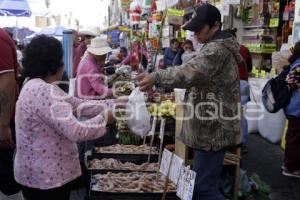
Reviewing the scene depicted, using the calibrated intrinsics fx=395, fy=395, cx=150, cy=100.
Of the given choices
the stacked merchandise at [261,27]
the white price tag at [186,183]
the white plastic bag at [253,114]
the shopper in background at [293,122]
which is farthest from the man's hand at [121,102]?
the stacked merchandise at [261,27]

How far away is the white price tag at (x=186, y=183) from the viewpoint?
3.12 m

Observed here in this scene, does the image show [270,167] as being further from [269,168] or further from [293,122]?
[293,122]

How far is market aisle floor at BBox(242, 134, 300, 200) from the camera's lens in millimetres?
5280

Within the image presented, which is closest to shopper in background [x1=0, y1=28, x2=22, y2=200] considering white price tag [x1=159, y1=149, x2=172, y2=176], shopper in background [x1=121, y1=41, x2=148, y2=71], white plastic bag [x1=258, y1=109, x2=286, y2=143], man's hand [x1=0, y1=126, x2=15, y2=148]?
man's hand [x1=0, y1=126, x2=15, y2=148]

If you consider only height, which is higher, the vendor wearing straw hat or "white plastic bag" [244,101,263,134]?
the vendor wearing straw hat

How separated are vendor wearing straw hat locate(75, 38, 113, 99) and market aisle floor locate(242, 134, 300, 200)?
2572 millimetres

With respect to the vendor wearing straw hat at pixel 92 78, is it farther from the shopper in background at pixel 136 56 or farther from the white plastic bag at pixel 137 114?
the shopper in background at pixel 136 56

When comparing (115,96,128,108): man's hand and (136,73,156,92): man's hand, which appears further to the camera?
(115,96,128,108): man's hand

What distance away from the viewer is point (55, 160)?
2809 millimetres

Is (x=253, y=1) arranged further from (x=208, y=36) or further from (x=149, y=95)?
(x=208, y=36)

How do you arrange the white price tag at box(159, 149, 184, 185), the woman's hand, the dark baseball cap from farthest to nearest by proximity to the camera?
the white price tag at box(159, 149, 184, 185) → the dark baseball cap → the woman's hand

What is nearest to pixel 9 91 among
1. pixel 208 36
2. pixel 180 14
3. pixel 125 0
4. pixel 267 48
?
pixel 208 36

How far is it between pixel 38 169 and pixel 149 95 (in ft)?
13.2

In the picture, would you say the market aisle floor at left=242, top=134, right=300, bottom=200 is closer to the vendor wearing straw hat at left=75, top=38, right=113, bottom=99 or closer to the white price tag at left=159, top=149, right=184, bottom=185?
the white price tag at left=159, top=149, right=184, bottom=185
